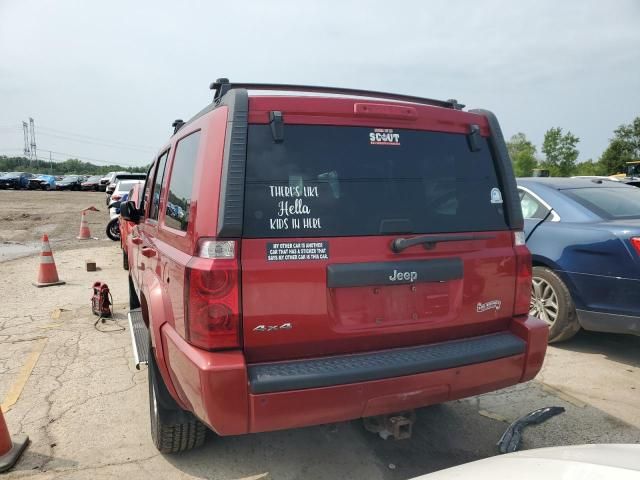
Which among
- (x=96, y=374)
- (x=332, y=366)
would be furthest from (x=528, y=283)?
(x=96, y=374)

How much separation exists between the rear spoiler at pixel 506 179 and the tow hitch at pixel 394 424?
1301 mm

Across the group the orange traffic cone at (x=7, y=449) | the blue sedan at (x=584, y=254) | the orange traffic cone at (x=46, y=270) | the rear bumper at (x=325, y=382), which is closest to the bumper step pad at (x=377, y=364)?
the rear bumper at (x=325, y=382)

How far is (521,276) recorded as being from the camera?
2.99 m

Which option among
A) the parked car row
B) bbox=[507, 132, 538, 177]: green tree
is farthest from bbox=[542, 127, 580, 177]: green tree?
the parked car row

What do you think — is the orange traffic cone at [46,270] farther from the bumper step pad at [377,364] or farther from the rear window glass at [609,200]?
the rear window glass at [609,200]

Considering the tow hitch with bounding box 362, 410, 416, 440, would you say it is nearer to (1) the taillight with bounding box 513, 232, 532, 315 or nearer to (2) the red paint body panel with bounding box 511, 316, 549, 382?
(2) the red paint body panel with bounding box 511, 316, 549, 382

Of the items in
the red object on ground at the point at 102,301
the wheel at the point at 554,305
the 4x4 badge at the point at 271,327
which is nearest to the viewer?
the 4x4 badge at the point at 271,327

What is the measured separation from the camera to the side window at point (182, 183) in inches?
107

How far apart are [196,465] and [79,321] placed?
3.83 meters

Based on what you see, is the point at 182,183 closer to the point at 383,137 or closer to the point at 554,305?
the point at 383,137

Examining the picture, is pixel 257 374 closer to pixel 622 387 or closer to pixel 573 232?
pixel 622 387

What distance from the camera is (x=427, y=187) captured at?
278 centimetres

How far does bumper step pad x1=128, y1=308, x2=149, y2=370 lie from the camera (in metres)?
3.37

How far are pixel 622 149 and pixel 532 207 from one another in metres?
64.7
